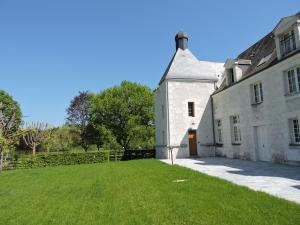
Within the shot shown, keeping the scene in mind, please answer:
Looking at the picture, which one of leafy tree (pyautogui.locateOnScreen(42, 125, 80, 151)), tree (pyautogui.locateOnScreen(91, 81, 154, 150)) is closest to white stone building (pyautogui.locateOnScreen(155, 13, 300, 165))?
tree (pyautogui.locateOnScreen(91, 81, 154, 150))

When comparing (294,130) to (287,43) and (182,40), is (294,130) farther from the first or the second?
(182,40)

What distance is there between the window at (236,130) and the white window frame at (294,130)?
15.7 ft

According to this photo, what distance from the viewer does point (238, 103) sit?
16438 millimetres

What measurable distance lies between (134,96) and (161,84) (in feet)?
45.1

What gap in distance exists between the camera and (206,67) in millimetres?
22531

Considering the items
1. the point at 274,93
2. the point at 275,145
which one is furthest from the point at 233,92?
the point at 275,145

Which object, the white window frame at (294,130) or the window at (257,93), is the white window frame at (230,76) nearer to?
the window at (257,93)

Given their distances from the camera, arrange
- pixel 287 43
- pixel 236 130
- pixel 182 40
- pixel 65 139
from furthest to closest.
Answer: pixel 65 139 < pixel 182 40 < pixel 236 130 < pixel 287 43

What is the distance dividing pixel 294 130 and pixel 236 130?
5.42 meters

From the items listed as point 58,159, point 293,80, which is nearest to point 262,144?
point 293,80

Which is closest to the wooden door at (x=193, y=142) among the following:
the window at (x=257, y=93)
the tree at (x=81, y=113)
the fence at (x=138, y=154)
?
the fence at (x=138, y=154)

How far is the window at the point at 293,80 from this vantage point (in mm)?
11566

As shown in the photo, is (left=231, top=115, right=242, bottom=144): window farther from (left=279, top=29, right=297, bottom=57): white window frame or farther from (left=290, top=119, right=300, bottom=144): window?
(left=279, top=29, right=297, bottom=57): white window frame

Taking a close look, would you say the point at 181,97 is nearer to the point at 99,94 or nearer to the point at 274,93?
the point at 274,93
